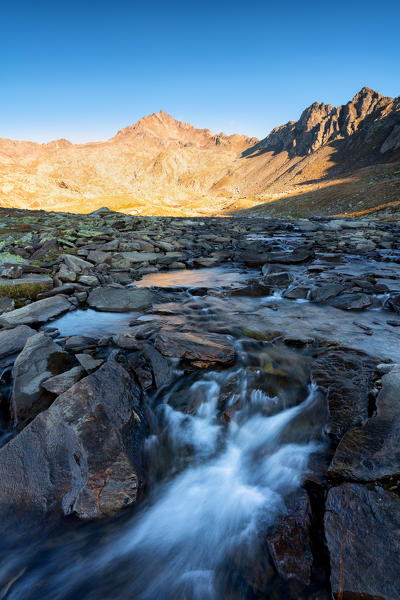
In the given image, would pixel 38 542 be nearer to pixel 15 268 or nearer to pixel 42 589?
pixel 42 589

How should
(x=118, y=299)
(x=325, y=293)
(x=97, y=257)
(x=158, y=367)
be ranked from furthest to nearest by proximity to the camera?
(x=97, y=257) < (x=325, y=293) < (x=118, y=299) < (x=158, y=367)

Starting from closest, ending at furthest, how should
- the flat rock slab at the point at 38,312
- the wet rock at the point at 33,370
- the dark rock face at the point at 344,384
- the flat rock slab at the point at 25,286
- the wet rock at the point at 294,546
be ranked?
the wet rock at the point at 294,546 → the dark rock face at the point at 344,384 → the wet rock at the point at 33,370 → the flat rock slab at the point at 38,312 → the flat rock slab at the point at 25,286

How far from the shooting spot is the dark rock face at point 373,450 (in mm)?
2871

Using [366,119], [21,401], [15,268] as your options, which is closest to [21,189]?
[15,268]

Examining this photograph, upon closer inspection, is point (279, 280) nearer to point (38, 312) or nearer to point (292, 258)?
point (292, 258)

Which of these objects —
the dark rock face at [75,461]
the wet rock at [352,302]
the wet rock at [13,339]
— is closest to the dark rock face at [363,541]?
the dark rock face at [75,461]

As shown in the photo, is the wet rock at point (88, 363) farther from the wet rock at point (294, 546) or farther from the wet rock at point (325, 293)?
the wet rock at point (325, 293)

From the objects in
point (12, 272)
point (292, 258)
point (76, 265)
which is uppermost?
point (12, 272)

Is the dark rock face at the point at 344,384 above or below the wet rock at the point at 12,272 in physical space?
below

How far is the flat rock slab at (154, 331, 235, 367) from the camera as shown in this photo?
17.8 feet

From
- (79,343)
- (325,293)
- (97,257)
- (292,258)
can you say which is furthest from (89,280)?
(292,258)

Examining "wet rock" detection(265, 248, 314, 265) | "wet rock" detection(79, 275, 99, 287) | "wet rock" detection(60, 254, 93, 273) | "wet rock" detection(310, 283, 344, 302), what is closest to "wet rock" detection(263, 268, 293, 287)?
"wet rock" detection(310, 283, 344, 302)

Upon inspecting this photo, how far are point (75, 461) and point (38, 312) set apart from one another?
4934 millimetres

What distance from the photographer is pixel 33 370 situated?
4.54m
